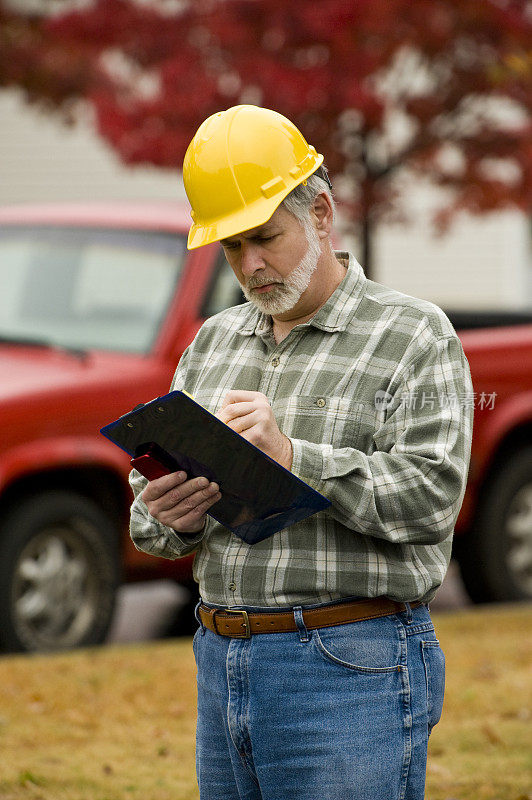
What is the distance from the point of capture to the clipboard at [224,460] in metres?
2.37

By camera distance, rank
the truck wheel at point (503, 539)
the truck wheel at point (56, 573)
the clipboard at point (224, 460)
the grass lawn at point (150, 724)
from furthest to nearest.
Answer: the truck wheel at point (503, 539) < the truck wheel at point (56, 573) < the grass lawn at point (150, 724) < the clipboard at point (224, 460)

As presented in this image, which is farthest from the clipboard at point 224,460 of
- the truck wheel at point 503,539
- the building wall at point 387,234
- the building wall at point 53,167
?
the building wall at point 53,167

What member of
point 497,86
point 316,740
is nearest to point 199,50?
point 497,86

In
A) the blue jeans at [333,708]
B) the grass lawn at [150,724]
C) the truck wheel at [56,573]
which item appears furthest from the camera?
the truck wheel at [56,573]

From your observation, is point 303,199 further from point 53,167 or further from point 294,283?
point 53,167

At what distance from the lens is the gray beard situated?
264 cm

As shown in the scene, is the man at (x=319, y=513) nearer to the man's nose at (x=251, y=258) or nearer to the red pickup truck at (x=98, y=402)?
the man's nose at (x=251, y=258)

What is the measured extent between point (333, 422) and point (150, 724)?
2.86 meters

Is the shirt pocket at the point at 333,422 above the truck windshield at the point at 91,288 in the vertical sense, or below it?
below

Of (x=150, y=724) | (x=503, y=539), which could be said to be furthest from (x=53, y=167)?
(x=150, y=724)

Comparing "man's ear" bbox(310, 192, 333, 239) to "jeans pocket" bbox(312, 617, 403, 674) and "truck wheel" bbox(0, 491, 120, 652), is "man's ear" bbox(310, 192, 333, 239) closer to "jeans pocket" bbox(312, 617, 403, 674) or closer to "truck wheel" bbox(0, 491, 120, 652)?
"jeans pocket" bbox(312, 617, 403, 674)

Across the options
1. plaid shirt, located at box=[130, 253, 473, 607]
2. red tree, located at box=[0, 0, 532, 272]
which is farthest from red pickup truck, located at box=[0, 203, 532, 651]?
red tree, located at box=[0, 0, 532, 272]

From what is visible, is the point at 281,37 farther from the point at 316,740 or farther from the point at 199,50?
the point at 316,740

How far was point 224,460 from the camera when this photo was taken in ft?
7.96
